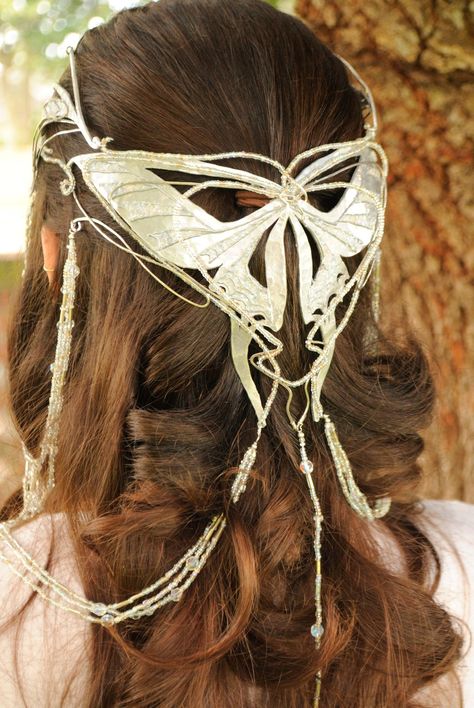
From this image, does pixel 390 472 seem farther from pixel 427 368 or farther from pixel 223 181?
pixel 223 181

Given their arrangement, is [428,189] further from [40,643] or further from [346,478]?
[40,643]

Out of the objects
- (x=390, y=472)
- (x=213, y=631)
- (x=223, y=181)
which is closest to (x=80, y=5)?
(x=223, y=181)

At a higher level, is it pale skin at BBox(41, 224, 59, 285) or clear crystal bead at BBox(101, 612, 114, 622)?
pale skin at BBox(41, 224, 59, 285)

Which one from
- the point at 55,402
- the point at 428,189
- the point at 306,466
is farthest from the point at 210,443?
the point at 428,189

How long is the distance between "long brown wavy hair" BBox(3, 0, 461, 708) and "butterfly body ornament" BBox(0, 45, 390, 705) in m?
0.02

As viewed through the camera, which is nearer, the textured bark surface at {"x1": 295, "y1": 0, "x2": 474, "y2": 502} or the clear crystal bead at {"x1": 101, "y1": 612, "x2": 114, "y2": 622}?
the clear crystal bead at {"x1": 101, "y1": 612, "x2": 114, "y2": 622}

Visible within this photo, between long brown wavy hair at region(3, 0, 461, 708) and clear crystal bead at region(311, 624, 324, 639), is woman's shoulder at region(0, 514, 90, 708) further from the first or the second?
clear crystal bead at region(311, 624, 324, 639)

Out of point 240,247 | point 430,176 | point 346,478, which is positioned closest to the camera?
point 240,247

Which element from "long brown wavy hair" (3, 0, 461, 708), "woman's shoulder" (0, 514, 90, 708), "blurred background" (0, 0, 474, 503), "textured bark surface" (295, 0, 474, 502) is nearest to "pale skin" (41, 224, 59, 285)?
"long brown wavy hair" (3, 0, 461, 708)

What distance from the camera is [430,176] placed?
1655 millimetres

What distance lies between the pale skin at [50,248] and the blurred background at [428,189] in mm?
250

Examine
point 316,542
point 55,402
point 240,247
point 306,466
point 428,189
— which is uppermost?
point 428,189

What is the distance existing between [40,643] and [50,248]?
0.61 meters

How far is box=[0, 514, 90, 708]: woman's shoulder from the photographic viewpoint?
106cm
